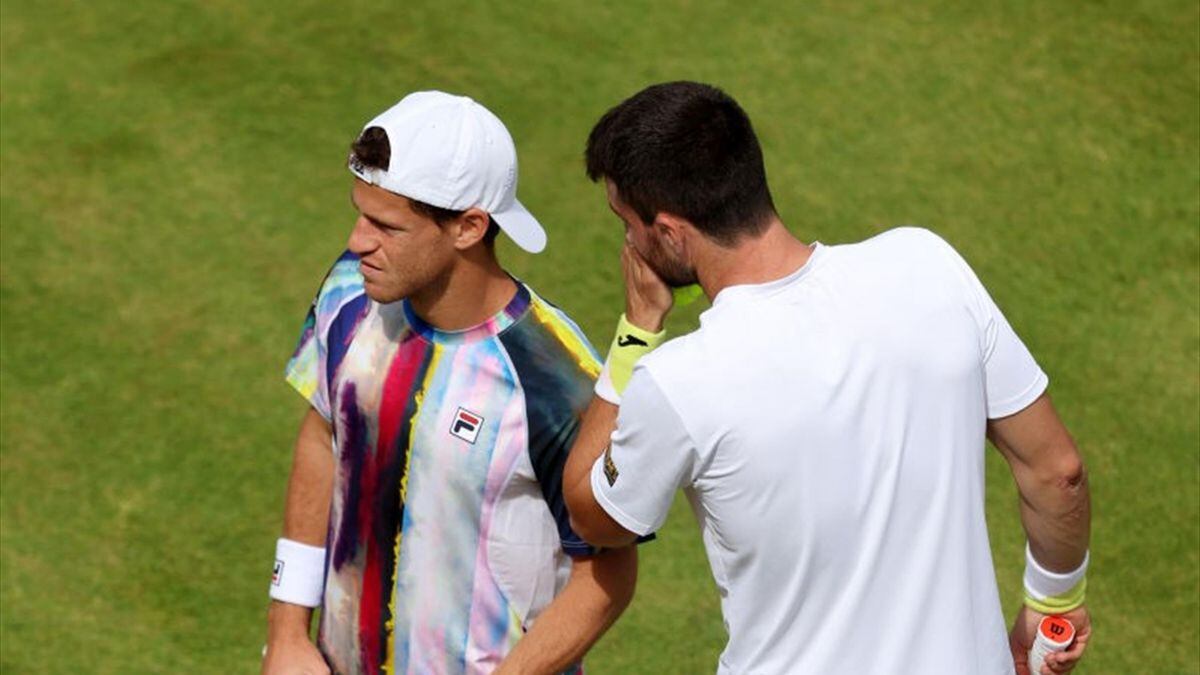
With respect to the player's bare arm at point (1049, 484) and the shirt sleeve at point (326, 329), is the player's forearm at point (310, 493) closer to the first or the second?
the shirt sleeve at point (326, 329)

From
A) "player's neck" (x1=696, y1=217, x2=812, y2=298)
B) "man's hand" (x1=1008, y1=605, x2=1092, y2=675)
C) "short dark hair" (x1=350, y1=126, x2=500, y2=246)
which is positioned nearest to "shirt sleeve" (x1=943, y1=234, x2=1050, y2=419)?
"player's neck" (x1=696, y1=217, x2=812, y2=298)

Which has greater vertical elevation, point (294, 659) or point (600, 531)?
point (600, 531)

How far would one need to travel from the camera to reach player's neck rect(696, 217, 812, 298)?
4.08 metres

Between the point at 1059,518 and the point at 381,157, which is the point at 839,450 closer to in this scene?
the point at 1059,518

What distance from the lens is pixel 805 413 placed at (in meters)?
3.93

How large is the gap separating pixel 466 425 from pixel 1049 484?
4.63 feet

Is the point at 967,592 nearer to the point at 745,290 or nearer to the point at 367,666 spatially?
the point at 745,290

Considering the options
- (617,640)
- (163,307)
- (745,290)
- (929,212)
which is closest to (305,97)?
(163,307)

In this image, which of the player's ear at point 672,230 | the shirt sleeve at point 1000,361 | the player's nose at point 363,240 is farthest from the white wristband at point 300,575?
the shirt sleeve at point 1000,361

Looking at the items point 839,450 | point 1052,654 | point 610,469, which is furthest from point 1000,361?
point 1052,654

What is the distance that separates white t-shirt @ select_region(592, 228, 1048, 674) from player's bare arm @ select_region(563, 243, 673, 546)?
124 mm

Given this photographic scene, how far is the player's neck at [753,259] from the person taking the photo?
4.08m

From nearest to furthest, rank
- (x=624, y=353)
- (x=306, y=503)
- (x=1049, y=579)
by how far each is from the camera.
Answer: (x=624, y=353)
(x=1049, y=579)
(x=306, y=503)

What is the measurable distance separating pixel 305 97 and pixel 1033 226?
3621 millimetres
